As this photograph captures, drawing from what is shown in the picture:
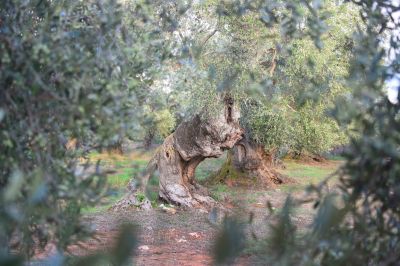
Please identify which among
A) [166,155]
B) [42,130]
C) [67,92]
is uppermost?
[67,92]

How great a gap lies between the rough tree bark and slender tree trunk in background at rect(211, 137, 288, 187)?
4.22m

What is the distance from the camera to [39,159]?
2.07 m

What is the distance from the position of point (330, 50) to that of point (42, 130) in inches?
486

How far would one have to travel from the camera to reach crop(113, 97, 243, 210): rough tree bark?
1338 cm

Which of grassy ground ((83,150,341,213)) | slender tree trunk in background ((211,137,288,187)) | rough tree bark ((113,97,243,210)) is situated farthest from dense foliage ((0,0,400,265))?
slender tree trunk in background ((211,137,288,187))

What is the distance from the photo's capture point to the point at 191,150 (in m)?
13.9

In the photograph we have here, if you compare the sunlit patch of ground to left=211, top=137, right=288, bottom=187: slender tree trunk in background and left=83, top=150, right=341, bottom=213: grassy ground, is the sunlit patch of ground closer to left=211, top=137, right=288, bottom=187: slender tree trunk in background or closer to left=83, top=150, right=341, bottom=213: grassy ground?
left=83, top=150, right=341, bottom=213: grassy ground

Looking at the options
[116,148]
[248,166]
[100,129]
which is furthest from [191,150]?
[100,129]

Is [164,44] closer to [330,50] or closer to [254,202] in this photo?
[330,50]

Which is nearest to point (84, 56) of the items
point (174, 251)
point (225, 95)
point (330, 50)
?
point (174, 251)

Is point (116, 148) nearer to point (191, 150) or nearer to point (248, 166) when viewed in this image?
point (191, 150)

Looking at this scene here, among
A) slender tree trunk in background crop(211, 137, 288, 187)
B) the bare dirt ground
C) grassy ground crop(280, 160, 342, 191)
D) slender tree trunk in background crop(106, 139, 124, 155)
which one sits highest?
slender tree trunk in background crop(106, 139, 124, 155)

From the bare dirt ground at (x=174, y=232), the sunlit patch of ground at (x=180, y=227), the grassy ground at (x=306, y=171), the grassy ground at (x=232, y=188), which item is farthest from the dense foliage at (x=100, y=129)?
the grassy ground at (x=306, y=171)

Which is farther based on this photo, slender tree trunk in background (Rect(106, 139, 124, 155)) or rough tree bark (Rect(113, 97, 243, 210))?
rough tree bark (Rect(113, 97, 243, 210))
